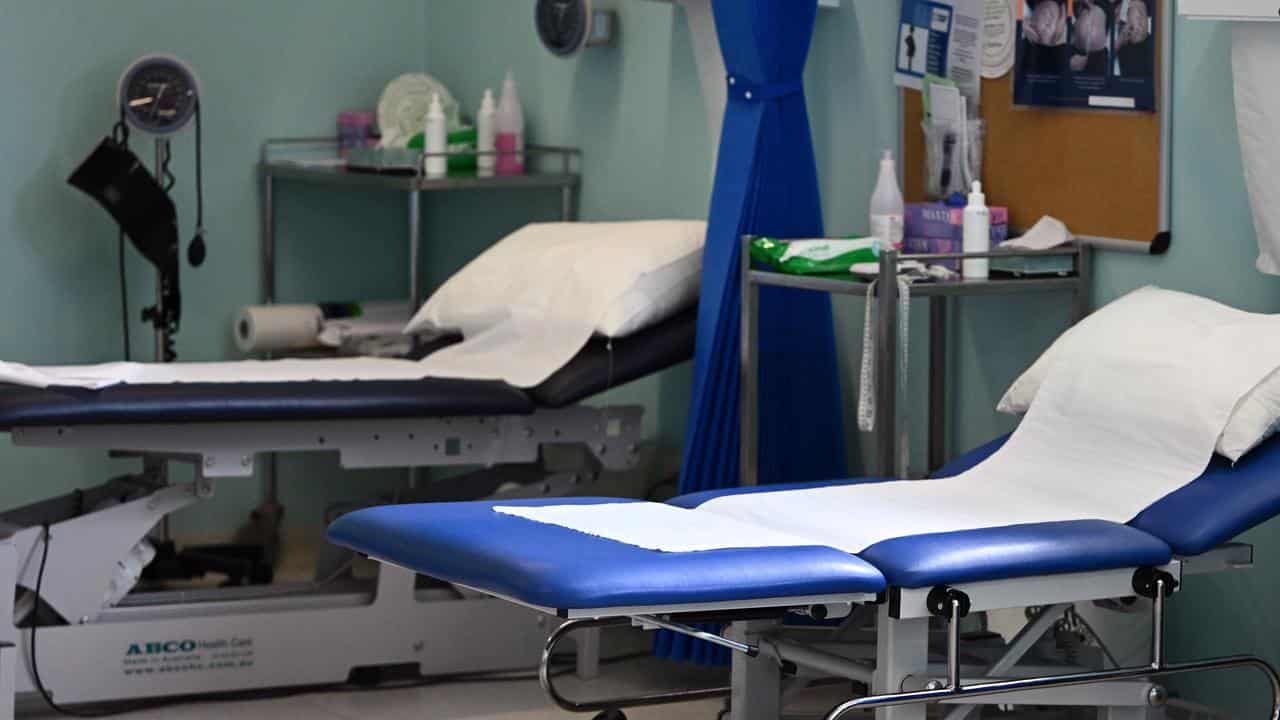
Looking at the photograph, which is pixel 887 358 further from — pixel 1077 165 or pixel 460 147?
pixel 460 147

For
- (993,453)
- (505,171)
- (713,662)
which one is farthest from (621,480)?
(993,453)

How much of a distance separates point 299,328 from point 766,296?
1.57m

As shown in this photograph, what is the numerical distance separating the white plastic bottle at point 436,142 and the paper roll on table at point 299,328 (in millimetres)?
390

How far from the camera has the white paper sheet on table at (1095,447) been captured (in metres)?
2.53

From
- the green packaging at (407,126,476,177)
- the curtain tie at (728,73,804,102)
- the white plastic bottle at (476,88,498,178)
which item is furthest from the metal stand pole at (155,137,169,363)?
the curtain tie at (728,73,804,102)

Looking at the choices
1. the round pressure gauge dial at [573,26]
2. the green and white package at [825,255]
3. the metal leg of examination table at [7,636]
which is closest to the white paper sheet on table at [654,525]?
the green and white package at [825,255]

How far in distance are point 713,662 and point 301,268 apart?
2.20 meters

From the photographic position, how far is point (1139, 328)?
274cm

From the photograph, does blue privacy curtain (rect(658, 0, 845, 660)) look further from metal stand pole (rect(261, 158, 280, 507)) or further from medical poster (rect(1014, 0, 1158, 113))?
metal stand pole (rect(261, 158, 280, 507))

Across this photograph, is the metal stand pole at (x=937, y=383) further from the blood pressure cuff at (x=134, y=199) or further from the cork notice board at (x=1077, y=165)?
the blood pressure cuff at (x=134, y=199)

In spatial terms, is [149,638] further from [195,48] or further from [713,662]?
[195,48]

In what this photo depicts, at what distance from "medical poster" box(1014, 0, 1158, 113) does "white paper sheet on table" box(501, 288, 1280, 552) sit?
1.30 ft

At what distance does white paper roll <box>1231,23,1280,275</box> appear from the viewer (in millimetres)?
2689

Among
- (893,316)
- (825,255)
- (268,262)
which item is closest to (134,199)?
(268,262)
